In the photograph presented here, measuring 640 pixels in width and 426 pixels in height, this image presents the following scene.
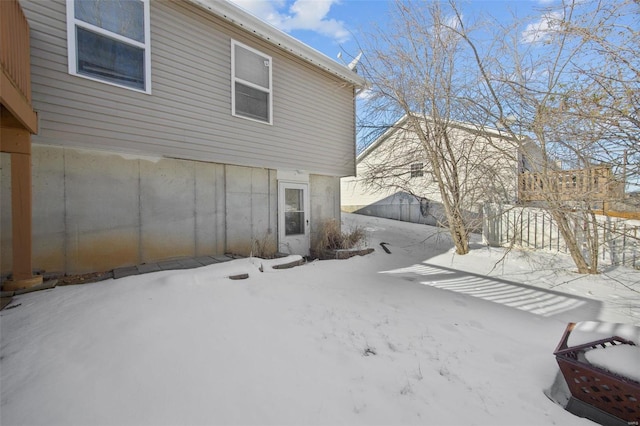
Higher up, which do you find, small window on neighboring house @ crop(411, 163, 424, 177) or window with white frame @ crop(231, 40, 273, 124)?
window with white frame @ crop(231, 40, 273, 124)

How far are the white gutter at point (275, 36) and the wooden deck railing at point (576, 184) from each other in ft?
16.4

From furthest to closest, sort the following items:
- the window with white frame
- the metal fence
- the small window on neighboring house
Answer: the small window on neighboring house → the window with white frame → the metal fence

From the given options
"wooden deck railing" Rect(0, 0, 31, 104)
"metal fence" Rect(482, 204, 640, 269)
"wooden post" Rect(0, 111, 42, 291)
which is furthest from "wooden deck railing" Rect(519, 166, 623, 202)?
"wooden post" Rect(0, 111, 42, 291)

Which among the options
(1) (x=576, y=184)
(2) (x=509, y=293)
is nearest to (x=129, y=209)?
(2) (x=509, y=293)

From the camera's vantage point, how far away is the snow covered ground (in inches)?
68.0

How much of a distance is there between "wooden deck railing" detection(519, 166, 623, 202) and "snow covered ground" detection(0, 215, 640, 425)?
5.10 feet

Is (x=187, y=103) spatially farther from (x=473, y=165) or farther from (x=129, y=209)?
(x=473, y=165)

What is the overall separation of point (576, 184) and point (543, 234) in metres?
3.34

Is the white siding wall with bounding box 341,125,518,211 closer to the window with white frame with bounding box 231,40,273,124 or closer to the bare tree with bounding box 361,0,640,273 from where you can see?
the bare tree with bounding box 361,0,640,273

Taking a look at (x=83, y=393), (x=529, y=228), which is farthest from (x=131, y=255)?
(x=529, y=228)

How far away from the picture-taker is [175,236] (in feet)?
17.0

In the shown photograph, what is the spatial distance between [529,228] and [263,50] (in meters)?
7.86

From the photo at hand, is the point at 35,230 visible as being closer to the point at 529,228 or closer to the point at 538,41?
the point at 538,41

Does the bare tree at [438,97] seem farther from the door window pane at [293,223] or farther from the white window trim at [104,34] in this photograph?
the white window trim at [104,34]
